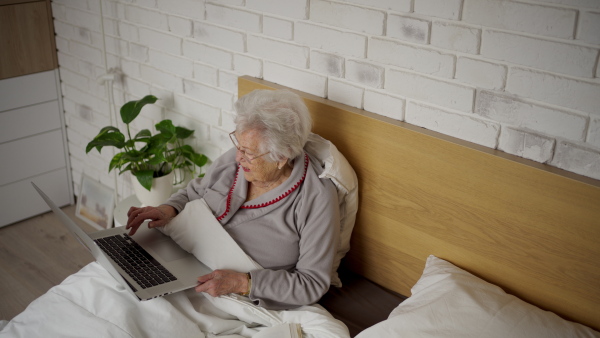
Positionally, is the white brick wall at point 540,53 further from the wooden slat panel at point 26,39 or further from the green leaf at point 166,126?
the wooden slat panel at point 26,39

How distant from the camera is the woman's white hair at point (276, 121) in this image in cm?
179

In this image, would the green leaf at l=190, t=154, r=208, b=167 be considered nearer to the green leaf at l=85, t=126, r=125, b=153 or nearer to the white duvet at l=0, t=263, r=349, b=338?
the green leaf at l=85, t=126, r=125, b=153

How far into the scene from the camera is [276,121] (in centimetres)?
179

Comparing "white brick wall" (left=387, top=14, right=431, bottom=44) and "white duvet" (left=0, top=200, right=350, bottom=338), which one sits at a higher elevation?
"white brick wall" (left=387, top=14, right=431, bottom=44)

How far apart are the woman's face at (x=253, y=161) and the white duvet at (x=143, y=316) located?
37 centimetres

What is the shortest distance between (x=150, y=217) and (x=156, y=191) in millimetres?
494

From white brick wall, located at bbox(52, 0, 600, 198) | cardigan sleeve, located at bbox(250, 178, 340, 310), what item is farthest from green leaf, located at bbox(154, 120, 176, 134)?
cardigan sleeve, located at bbox(250, 178, 340, 310)

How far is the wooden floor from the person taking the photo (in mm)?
2584

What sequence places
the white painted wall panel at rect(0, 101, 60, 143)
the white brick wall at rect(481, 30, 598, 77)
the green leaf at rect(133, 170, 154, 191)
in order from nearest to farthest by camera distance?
the white brick wall at rect(481, 30, 598, 77) < the green leaf at rect(133, 170, 154, 191) < the white painted wall panel at rect(0, 101, 60, 143)

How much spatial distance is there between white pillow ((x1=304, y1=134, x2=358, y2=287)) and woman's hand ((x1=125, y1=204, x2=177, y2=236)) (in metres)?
0.52

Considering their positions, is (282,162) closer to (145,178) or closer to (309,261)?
(309,261)

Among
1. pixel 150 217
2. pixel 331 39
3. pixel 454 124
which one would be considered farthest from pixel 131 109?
pixel 454 124

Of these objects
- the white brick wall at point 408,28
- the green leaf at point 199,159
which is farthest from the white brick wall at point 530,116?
the green leaf at point 199,159

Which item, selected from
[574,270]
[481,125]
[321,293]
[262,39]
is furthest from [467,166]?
[262,39]
